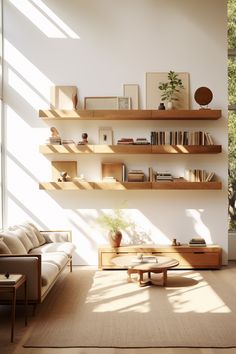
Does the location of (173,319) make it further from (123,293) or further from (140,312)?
(123,293)

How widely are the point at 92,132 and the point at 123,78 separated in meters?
1.02

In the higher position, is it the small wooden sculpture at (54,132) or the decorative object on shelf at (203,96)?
the decorative object on shelf at (203,96)

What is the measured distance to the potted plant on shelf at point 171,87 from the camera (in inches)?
322

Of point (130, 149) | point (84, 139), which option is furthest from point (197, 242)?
point (84, 139)

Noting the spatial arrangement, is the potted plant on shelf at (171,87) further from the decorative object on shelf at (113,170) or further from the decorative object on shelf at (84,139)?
the decorative object on shelf at (84,139)

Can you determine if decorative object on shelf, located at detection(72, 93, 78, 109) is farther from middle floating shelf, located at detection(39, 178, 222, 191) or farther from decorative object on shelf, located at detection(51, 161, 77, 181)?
middle floating shelf, located at detection(39, 178, 222, 191)

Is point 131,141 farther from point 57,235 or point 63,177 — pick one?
point 57,235

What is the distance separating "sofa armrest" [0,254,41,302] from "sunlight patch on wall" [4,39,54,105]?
12.2 feet

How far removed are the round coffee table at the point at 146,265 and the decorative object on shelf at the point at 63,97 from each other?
2.78 metres

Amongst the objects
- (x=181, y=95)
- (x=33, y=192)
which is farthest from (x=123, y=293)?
(x=181, y=95)

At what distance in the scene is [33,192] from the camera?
8250mm

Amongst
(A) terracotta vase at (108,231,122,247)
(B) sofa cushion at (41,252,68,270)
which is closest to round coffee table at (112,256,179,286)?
(B) sofa cushion at (41,252,68,270)

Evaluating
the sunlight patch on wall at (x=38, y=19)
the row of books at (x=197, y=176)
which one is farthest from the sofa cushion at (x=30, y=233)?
the sunlight patch on wall at (x=38, y=19)

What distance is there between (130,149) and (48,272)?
3.00 meters
